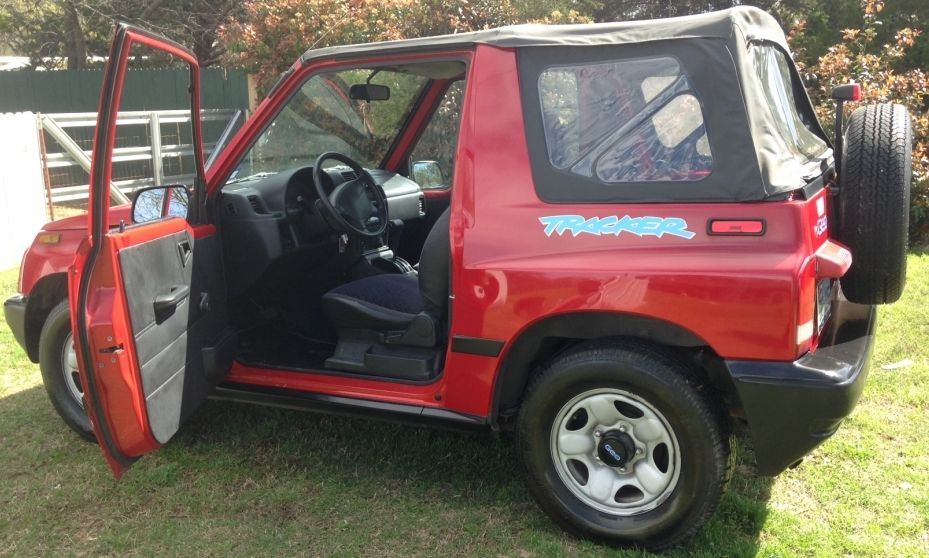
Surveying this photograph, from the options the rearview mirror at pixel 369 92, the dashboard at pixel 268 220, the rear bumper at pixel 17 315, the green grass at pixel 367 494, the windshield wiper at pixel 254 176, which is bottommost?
the green grass at pixel 367 494

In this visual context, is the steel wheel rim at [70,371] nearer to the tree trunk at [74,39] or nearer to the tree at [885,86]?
the tree at [885,86]

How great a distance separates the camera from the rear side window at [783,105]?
2803 mm

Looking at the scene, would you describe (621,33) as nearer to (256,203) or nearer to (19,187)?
(256,203)

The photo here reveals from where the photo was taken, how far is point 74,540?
312 cm

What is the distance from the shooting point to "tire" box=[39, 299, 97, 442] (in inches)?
146

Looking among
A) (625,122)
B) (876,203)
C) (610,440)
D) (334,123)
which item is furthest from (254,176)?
(876,203)

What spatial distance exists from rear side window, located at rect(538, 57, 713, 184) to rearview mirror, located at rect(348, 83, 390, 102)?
1.39m

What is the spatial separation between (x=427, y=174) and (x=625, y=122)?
229cm

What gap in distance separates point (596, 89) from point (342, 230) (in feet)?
5.40

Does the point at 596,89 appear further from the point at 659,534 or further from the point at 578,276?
the point at 659,534

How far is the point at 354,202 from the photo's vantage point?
13.4 feet

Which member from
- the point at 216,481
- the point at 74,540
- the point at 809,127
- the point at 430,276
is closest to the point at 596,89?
the point at 430,276

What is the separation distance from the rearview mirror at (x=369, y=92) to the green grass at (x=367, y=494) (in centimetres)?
170

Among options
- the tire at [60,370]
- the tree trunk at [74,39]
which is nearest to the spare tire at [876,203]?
the tire at [60,370]
